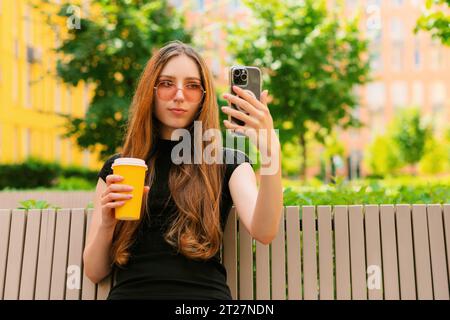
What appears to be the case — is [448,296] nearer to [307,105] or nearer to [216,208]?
[216,208]

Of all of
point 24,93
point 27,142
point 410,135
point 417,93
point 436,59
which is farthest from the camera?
point 417,93

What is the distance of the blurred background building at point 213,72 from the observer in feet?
48.0

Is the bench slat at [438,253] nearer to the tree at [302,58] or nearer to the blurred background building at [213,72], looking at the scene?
the blurred background building at [213,72]

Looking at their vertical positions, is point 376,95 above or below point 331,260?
above

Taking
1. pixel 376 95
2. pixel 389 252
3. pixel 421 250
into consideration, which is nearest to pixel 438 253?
pixel 421 250

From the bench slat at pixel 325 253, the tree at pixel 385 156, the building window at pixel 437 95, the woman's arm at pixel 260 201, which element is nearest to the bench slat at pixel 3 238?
the woman's arm at pixel 260 201

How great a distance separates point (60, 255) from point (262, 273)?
112 cm

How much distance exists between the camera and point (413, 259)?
110 inches

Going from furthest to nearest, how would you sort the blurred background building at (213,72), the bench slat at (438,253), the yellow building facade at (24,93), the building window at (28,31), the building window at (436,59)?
the building window at (436,59) → the building window at (28,31) → the yellow building facade at (24,93) → the blurred background building at (213,72) → the bench slat at (438,253)

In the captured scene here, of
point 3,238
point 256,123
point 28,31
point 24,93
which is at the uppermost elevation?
point 28,31

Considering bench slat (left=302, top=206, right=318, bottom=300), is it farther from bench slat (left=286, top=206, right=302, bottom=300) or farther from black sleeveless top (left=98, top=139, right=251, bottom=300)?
black sleeveless top (left=98, top=139, right=251, bottom=300)

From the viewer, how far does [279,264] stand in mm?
2830

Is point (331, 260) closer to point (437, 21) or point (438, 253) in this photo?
point (438, 253)

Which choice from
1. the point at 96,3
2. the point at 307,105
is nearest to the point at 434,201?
the point at 307,105
